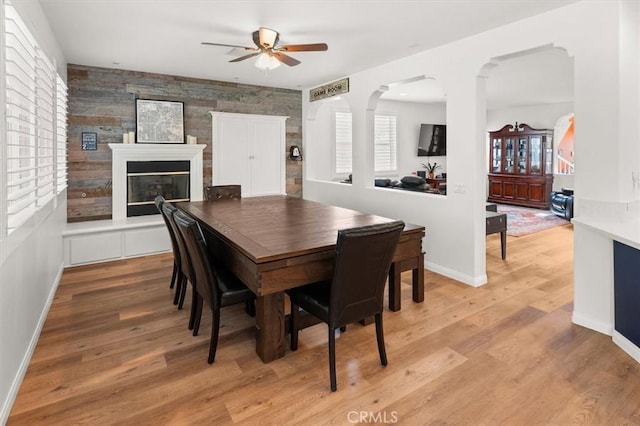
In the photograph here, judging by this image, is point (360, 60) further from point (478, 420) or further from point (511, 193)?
point (511, 193)

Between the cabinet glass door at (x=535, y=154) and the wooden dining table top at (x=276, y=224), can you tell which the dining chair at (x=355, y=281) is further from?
the cabinet glass door at (x=535, y=154)

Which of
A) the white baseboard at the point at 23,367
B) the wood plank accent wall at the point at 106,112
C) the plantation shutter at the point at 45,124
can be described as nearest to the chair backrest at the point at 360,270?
the white baseboard at the point at 23,367

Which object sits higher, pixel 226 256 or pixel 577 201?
pixel 577 201

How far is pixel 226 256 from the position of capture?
272 cm

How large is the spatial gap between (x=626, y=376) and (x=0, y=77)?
12.5 feet

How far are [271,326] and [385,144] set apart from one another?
22.5 feet

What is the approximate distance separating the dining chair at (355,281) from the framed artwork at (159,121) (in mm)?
4188

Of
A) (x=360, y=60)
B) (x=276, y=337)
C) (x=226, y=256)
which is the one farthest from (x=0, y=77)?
(x=360, y=60)

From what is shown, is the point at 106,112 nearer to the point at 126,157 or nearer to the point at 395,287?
the point at 126,157

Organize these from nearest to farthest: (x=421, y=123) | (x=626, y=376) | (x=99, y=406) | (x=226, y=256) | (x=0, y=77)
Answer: (x=0, y=77) → (x=99, y=406) → (x=626, y=376) → (x=226, y=256) → (x=421, y=123)

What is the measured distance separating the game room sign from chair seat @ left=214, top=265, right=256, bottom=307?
3.86 metres

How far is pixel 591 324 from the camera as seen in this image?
115 inches

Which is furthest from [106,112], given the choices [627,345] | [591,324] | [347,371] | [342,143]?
[627,345]

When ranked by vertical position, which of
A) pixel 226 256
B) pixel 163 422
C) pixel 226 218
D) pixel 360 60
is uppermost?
pixel 360 60
